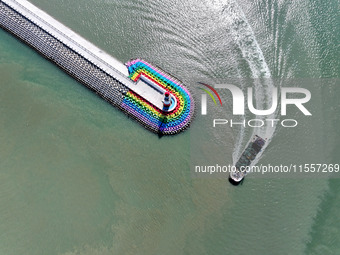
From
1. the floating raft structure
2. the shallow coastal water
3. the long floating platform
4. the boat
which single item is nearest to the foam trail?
the shallow coastal water

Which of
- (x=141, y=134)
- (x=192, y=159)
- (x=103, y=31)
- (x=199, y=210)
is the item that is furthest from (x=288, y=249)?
(x=103, y=31)

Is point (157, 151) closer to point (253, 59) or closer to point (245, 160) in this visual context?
point (245, 160)

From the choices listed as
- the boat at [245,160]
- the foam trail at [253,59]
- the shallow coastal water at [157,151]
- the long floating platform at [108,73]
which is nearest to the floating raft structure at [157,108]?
the long floating platform at [108,73]

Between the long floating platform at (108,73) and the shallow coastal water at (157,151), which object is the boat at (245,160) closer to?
the shallow coastal water at (157,151)

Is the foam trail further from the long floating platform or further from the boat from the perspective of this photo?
the long floating platform

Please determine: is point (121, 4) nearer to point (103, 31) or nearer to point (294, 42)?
point (103, 31)

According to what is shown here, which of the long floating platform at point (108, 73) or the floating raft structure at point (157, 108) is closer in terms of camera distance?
the floating raft structure at point (157, 108)
